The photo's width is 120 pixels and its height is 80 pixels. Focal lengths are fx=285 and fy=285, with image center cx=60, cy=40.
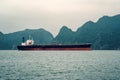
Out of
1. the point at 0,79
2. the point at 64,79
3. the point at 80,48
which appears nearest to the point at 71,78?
the point at 64,79

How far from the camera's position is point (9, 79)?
4400 cm

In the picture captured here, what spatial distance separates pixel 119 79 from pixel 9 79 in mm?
16789

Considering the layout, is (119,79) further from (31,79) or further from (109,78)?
(31,79)

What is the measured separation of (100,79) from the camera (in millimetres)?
43125

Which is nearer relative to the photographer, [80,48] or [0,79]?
[0,79]

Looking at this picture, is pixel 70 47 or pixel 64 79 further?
pixel 70 47

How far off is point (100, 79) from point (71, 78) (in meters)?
4.64

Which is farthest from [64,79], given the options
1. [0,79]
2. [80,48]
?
[80,48]

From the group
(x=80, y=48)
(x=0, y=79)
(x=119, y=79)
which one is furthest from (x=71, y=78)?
(x=80, y=48)

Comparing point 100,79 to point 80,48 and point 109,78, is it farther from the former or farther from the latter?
point 80,48

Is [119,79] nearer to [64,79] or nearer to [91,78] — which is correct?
[91,78]

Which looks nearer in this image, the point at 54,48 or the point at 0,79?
the point at 0,79

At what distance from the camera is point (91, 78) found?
44406mm

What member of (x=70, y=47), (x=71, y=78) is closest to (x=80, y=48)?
(x=70, y=47)
